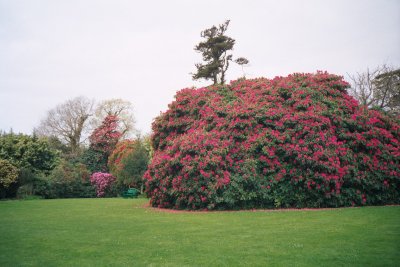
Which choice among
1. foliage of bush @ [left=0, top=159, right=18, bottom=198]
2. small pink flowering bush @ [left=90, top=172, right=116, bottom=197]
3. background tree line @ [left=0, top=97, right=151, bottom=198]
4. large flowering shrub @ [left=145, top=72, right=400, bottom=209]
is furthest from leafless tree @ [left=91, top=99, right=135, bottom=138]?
large flowering shrub @ [left=145, top=72, right=400, bottom=209]

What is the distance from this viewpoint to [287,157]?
17641 mm

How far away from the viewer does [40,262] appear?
7277mm

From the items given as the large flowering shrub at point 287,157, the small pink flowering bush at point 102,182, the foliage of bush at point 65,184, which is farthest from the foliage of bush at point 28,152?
the large flowering shrub at point 287,157

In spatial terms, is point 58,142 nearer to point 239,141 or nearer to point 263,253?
point 239,141

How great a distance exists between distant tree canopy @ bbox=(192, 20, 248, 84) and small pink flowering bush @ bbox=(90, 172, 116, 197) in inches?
630

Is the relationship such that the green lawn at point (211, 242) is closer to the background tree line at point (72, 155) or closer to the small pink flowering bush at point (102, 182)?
the background tree line at point (72, 155)

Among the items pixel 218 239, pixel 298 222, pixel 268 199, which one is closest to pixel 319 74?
pixel 268 199

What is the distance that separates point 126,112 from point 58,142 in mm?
11601

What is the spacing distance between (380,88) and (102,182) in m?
33.6

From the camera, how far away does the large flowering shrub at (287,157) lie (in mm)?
16734

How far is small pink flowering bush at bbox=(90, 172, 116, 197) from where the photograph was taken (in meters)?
37.4

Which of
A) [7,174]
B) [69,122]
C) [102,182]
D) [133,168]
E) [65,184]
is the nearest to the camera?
[7,174]

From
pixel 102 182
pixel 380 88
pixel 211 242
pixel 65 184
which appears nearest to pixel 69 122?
pixel 102 182

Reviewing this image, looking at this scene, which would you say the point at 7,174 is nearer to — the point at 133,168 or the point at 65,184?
the point at 65,184
